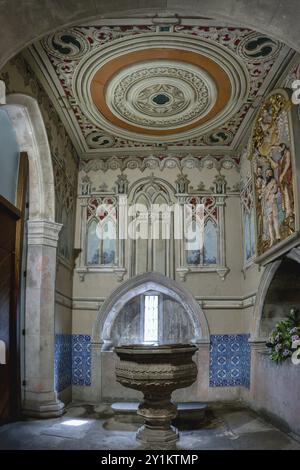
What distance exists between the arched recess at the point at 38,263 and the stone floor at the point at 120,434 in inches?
16.9

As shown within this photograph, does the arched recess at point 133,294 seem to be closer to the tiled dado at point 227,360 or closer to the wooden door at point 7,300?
the tiled dado at point 227,360

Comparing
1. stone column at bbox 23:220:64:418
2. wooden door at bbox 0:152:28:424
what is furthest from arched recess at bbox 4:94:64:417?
wooden door at bbox 0:152:28:424

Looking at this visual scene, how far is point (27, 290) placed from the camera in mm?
6508

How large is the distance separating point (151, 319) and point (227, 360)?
5.28ft

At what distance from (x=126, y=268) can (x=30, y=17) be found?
5696 mm

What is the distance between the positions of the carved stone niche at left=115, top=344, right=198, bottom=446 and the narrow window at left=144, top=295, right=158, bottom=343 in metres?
3.73

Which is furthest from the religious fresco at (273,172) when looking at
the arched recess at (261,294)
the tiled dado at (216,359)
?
the tiled dado at (216,359)

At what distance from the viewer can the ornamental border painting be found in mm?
5266

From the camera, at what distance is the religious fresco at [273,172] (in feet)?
17.5

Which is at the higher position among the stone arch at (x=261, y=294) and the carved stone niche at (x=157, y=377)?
the stone arch at (x=261, y=294)

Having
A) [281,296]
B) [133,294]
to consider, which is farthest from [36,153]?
[281,296]

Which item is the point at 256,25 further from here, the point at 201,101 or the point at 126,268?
the point at 126,268

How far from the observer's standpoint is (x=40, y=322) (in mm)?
6391
